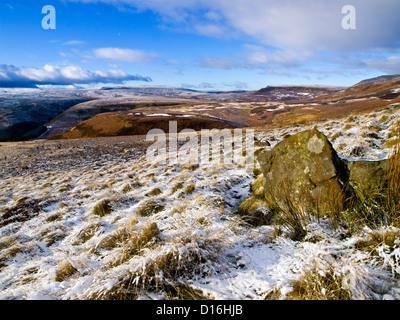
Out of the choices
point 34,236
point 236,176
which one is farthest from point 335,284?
point 34,236

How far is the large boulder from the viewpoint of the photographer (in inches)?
154

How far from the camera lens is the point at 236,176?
25.4ft

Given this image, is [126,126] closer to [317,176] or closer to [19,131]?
[317,176]

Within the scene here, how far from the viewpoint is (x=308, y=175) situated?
14.5 feet

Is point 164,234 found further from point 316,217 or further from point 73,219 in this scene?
point 73,219

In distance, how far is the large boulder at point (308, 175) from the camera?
3.91m

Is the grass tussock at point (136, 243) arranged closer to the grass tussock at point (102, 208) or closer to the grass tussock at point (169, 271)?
the grass tussock at point (169, 271)

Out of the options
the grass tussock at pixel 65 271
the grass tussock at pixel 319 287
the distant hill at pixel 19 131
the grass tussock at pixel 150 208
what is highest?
the distant hill at pixel 19 131

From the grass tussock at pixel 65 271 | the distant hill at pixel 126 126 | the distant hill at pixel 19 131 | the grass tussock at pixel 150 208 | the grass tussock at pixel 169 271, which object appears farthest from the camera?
the distant hill at pixel 19 131

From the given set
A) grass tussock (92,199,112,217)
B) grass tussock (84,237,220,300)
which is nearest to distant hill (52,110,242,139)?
grass tussock (92,199,112,217)

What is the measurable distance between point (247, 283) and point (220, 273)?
0.38 meters

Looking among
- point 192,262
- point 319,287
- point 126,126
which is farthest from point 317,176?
point 126,126

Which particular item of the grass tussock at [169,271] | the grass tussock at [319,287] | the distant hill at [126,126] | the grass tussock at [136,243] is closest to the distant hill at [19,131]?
the distant hill at [126,126]

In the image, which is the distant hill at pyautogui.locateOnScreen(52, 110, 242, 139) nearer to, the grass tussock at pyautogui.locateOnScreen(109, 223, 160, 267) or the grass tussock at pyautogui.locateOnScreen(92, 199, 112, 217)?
the grass tussock at pyautogui.locateOnScreen(92, 199, 112, 217)
